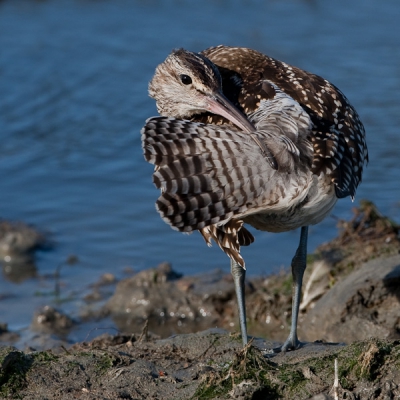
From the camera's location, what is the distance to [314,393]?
4.40 meters

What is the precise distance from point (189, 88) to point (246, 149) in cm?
135

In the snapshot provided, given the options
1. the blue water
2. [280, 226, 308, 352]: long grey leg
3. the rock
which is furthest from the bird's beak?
the blue water

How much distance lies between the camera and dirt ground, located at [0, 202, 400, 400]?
4.47 metres

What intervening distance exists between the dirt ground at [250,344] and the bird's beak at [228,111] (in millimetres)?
1284

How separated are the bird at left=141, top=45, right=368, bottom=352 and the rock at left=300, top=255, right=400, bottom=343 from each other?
75cm

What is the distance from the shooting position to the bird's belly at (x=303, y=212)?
200 inches

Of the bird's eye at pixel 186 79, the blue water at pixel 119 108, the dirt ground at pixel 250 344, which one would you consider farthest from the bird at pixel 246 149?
the blue water at pixel 119 108

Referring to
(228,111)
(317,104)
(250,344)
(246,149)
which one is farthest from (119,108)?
(250,344)

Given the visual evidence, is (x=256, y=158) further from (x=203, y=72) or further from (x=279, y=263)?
(x=279, y=263)

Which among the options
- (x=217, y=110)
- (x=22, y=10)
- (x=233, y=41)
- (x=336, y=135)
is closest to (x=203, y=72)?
(x=217, y=110)

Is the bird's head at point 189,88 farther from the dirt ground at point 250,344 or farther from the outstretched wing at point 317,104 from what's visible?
the dirt ground at point 250,344

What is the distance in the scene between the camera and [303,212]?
17.1 feet

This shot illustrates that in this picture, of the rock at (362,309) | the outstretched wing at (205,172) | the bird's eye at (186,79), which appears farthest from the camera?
the rock at (362,309)

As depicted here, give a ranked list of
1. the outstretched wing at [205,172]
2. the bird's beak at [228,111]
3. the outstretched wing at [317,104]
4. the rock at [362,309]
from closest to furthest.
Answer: the outstretched wing at [205,172] < the bird's beak at [228,111] < the outstretched wing at [317,104] < the rock at [362,309]
